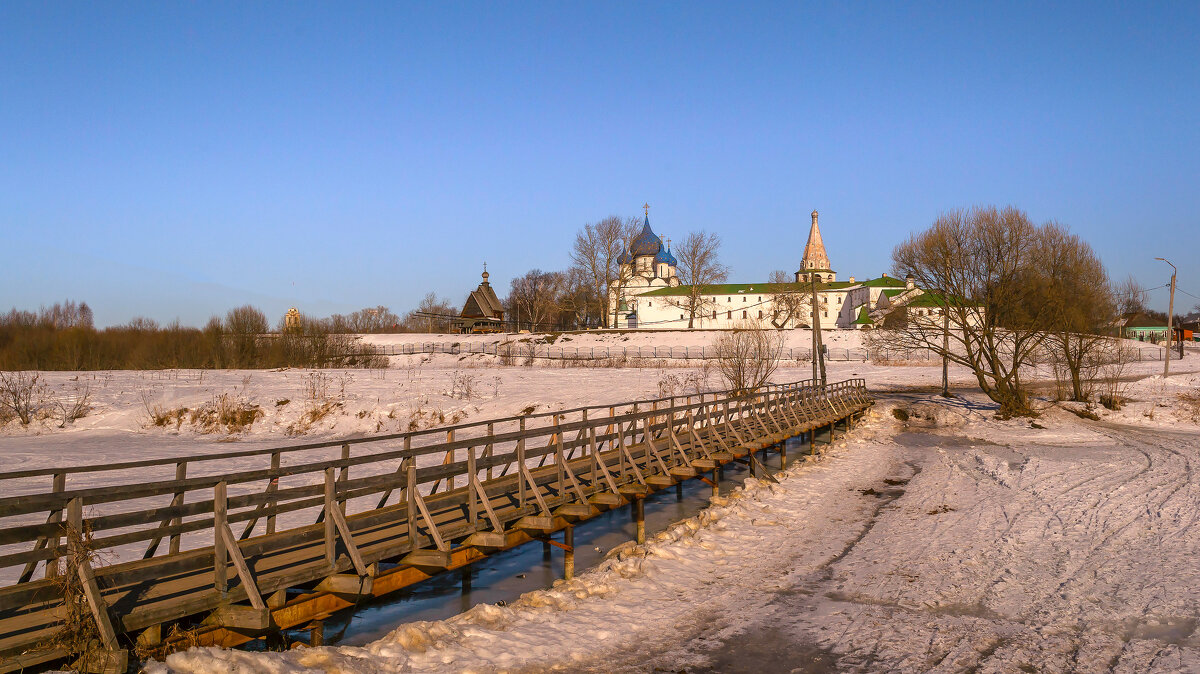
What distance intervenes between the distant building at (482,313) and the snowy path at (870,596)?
8544 centimetres

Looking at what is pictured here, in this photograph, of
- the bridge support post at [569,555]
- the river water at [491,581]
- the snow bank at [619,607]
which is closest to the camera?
the snow bank at [619,607]

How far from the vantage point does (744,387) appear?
110 feet

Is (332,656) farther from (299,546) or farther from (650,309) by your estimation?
(650,309)

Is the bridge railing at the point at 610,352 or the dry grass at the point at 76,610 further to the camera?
the bridge railing at the point at 610,352

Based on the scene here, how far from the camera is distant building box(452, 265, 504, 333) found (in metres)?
102

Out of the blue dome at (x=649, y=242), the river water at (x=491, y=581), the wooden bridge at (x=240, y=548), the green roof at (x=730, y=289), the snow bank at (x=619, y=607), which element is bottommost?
the river water at (x=491, y=581)

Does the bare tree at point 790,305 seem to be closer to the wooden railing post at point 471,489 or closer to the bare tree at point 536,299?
the bare tree at point 536,299

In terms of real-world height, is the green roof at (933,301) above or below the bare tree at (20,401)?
above

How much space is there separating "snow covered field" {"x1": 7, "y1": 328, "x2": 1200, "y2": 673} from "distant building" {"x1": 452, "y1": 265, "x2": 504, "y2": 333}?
75813 mm

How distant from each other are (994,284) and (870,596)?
2614 cm

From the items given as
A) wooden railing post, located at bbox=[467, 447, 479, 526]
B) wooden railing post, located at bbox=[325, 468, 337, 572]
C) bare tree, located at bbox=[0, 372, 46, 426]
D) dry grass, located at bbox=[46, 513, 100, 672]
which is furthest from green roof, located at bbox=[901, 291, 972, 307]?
bare tree, located at bbox=[0, 372, 46, 426]

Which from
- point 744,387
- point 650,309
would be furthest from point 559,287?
point 744,387

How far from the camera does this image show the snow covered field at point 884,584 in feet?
25.9

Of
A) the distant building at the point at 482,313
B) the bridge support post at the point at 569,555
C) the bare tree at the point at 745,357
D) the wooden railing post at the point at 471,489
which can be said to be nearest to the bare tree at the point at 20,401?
the bare tree at the point at 745,357
